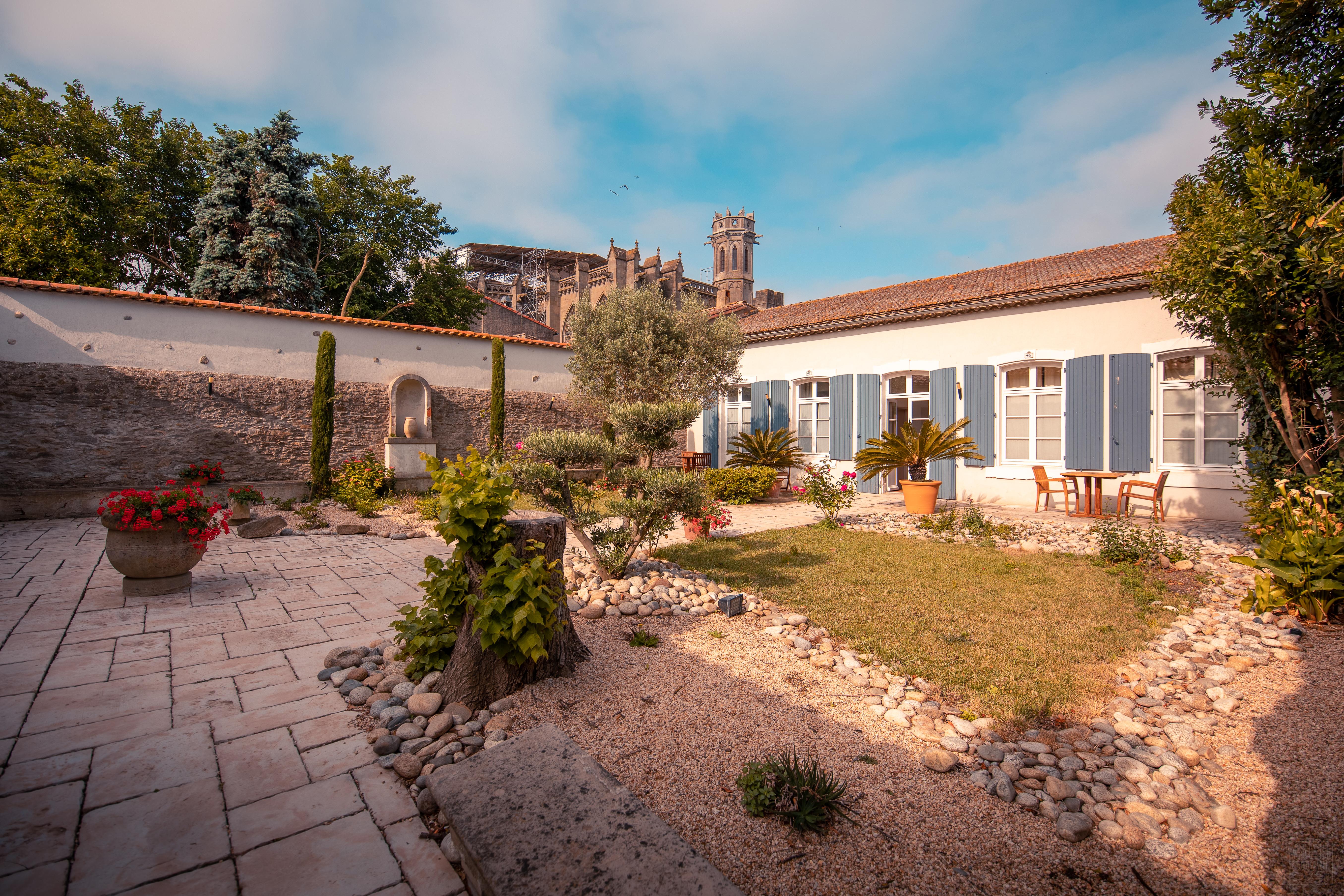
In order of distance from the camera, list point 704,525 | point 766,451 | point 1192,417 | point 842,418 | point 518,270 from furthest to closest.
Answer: point 518,270
point 842,418
point 766,451
point 1192,417
point 704,525

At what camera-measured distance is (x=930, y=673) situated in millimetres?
3178

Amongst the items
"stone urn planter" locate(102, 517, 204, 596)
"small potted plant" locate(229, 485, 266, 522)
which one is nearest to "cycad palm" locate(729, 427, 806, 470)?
"small potted plant" locate(229, 485, 266, 522)

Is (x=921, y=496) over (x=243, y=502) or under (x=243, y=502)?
over

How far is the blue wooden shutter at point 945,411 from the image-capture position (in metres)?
10.2

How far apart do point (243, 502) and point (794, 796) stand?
908cm

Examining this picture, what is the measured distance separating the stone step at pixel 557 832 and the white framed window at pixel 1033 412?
9.84 metres

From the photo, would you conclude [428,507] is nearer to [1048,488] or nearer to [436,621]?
[436,621]

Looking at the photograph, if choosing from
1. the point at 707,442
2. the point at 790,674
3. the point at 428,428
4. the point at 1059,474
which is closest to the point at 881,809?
the point at 790,674

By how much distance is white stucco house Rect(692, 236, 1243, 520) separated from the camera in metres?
8.27

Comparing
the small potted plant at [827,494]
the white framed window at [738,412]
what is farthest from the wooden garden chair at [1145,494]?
the white framed window at [738,412]

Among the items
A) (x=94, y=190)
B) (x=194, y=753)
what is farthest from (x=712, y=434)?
(x=94, y=190)

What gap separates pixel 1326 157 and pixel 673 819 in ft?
21.9

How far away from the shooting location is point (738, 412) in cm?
1397

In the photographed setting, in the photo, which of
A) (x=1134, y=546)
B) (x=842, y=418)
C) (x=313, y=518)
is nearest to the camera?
(x=1134, y=546)
